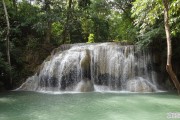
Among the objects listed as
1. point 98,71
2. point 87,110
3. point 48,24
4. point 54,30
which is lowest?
point 87,110

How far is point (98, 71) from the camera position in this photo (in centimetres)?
1712

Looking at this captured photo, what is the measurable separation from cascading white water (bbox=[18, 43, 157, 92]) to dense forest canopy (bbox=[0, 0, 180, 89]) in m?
1.15

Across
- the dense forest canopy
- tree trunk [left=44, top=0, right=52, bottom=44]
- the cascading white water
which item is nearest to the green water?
the dense forest canopy

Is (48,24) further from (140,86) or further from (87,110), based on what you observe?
(87,110)

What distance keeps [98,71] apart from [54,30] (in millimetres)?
9678

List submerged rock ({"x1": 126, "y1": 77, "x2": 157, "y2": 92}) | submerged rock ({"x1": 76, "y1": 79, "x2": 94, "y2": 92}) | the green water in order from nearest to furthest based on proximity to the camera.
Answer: the green water → submerged rock ({"x1": 126, "y1": 77, "x2": 157, "y2": 92}) → submerged rock ({"x1": 76, "y1": 79, "x2": 94, "y2": 92})

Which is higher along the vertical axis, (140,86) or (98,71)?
(98,71)

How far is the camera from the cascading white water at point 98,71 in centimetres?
1644

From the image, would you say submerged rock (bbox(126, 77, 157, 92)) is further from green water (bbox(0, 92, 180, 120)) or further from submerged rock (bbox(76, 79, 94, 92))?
green water (bbox(0, 92, 180, 120))

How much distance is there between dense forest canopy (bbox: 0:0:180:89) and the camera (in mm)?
16781

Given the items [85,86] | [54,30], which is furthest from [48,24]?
[85,86]

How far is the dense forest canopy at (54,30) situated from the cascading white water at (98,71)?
1.15 metres

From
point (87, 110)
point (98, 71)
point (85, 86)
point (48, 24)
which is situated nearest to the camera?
point (87, 110)

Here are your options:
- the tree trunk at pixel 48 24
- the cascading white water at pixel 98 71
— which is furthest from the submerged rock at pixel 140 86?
the tree trunk at pixel 48 24
